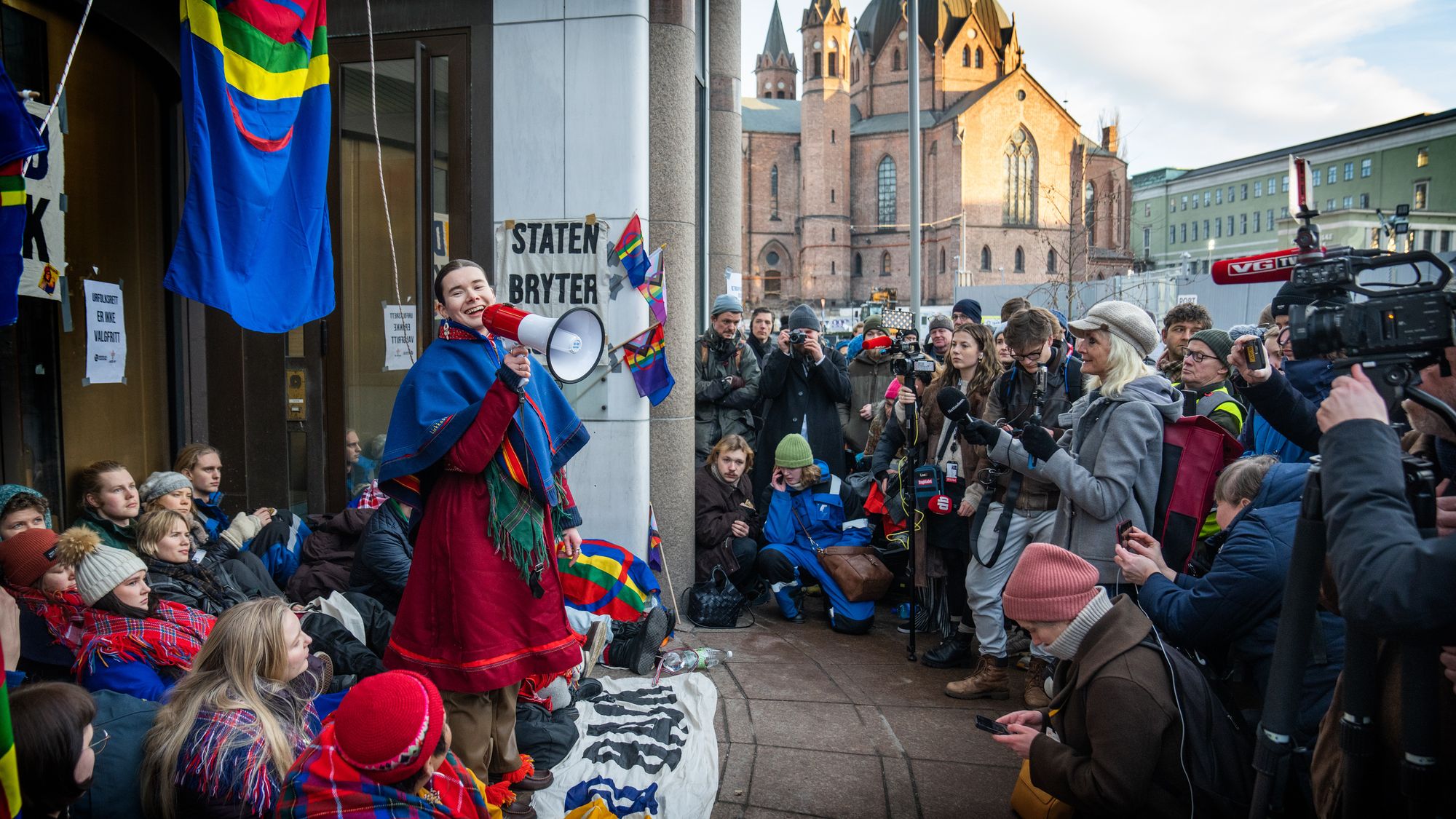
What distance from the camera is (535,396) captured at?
3504mm

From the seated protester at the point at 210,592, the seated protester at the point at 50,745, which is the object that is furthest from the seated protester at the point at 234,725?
the seated protester at the point at 210,592

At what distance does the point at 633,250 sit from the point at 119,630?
3159mm

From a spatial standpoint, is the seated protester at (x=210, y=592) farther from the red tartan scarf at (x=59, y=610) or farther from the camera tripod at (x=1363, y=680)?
the camera tripod at (x=1363, y=680)

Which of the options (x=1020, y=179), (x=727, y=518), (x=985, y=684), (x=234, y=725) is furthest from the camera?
(x=1020, y=179)

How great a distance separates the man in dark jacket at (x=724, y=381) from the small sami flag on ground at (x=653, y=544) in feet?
4.27

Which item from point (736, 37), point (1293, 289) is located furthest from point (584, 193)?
point (736, 37)

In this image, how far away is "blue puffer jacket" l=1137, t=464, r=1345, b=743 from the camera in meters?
3.16

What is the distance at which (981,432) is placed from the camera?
14.8 ft

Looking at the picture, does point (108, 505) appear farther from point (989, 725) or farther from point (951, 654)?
point (951, 654)

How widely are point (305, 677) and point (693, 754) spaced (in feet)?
5.13

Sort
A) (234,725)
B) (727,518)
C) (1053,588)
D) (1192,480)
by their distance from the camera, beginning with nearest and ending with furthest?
1. (234,725)
2. (1053,588)
3. (1192,480)
4. (727,518)

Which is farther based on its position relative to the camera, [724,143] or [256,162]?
[724,143]

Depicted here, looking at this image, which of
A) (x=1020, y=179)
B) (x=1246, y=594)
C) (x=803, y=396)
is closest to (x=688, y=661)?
(x=803, y=396)

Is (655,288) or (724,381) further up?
(655,288)
